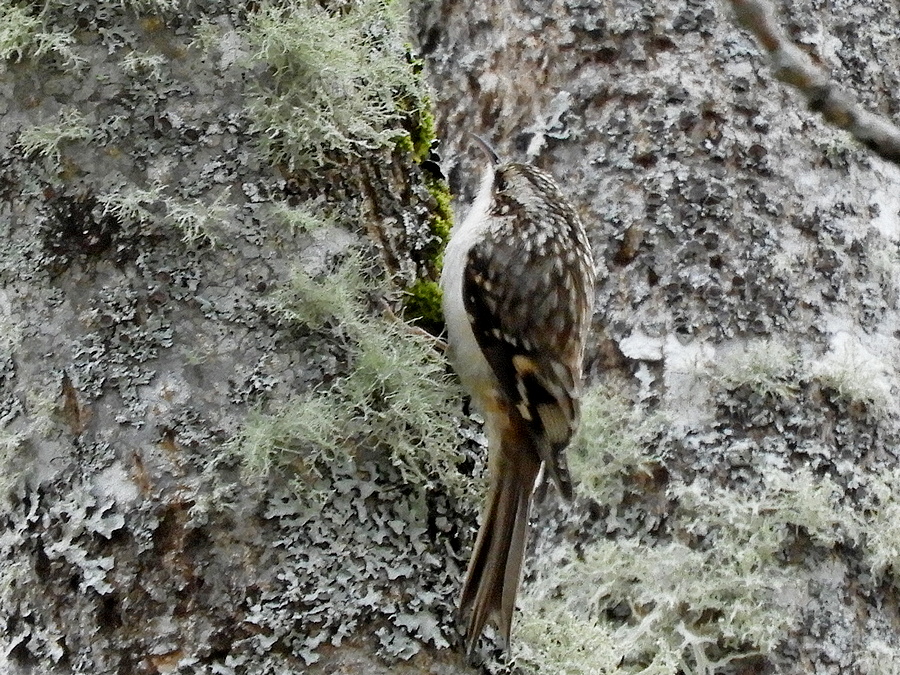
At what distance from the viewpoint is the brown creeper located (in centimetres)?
183

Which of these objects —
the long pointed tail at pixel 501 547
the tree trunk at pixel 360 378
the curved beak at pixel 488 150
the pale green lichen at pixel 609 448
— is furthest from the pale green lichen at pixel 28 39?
the pale green lichen at pixel 609 448

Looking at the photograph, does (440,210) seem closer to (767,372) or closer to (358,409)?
(358,409)

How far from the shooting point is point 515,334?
2260mm

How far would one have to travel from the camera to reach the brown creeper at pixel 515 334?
183 cm

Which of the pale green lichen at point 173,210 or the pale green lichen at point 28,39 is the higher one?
the pale green lichen at point 28,39

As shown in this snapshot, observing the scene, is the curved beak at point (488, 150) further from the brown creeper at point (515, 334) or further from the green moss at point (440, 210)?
the green moss at point (440, 210)

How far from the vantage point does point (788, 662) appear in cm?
210

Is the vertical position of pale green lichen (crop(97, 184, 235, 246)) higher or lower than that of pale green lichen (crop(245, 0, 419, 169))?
lower

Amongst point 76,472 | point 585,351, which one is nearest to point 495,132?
point 585,351

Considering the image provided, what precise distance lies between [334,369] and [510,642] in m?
0.52

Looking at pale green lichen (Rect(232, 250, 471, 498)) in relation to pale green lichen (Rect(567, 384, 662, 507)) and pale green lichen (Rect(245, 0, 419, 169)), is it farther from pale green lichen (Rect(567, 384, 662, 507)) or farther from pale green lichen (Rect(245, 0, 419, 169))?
pale green lichen (Rect(567, 384, 662, 507))

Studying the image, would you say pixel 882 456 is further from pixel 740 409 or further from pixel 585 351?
pixel 585 351

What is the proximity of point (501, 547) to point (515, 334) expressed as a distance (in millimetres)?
606

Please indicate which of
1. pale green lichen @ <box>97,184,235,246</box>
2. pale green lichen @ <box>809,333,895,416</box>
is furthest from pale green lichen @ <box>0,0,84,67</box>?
pale green lichen @ <box>809,333,895,416</box>
